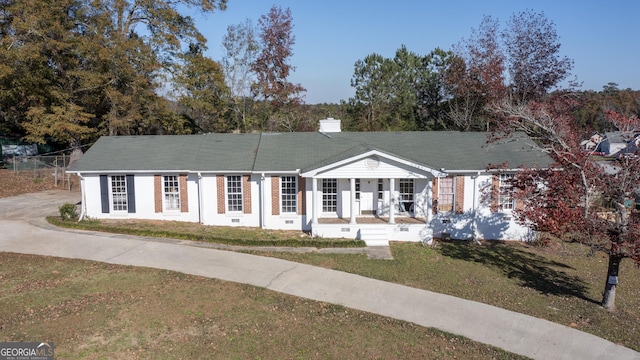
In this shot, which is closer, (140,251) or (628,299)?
(628,299)

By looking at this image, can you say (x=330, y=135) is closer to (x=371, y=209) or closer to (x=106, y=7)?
(x=371, y=209)

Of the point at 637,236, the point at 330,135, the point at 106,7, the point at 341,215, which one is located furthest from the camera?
the point at 106,7

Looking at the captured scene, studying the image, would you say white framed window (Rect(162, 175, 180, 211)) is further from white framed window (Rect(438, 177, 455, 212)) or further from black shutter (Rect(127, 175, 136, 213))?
white framed window (Rect(438, 177, 455, 212))

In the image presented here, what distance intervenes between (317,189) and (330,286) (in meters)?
7.37

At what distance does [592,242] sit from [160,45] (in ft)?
114

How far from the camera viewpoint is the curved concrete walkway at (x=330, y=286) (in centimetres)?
961

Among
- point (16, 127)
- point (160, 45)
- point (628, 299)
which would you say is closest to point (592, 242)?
point (628, 299)

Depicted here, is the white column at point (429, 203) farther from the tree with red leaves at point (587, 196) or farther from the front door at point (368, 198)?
the tree with red leaves at point (587, 196)

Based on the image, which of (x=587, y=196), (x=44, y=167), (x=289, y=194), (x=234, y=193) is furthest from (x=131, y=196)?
(x=587, y=196)

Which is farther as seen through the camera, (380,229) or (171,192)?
(171,192)

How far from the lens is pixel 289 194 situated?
20.0 m

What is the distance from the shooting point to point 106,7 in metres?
34.7

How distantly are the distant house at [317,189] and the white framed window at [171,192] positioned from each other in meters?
0.05

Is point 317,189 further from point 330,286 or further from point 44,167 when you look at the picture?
point 44,167
